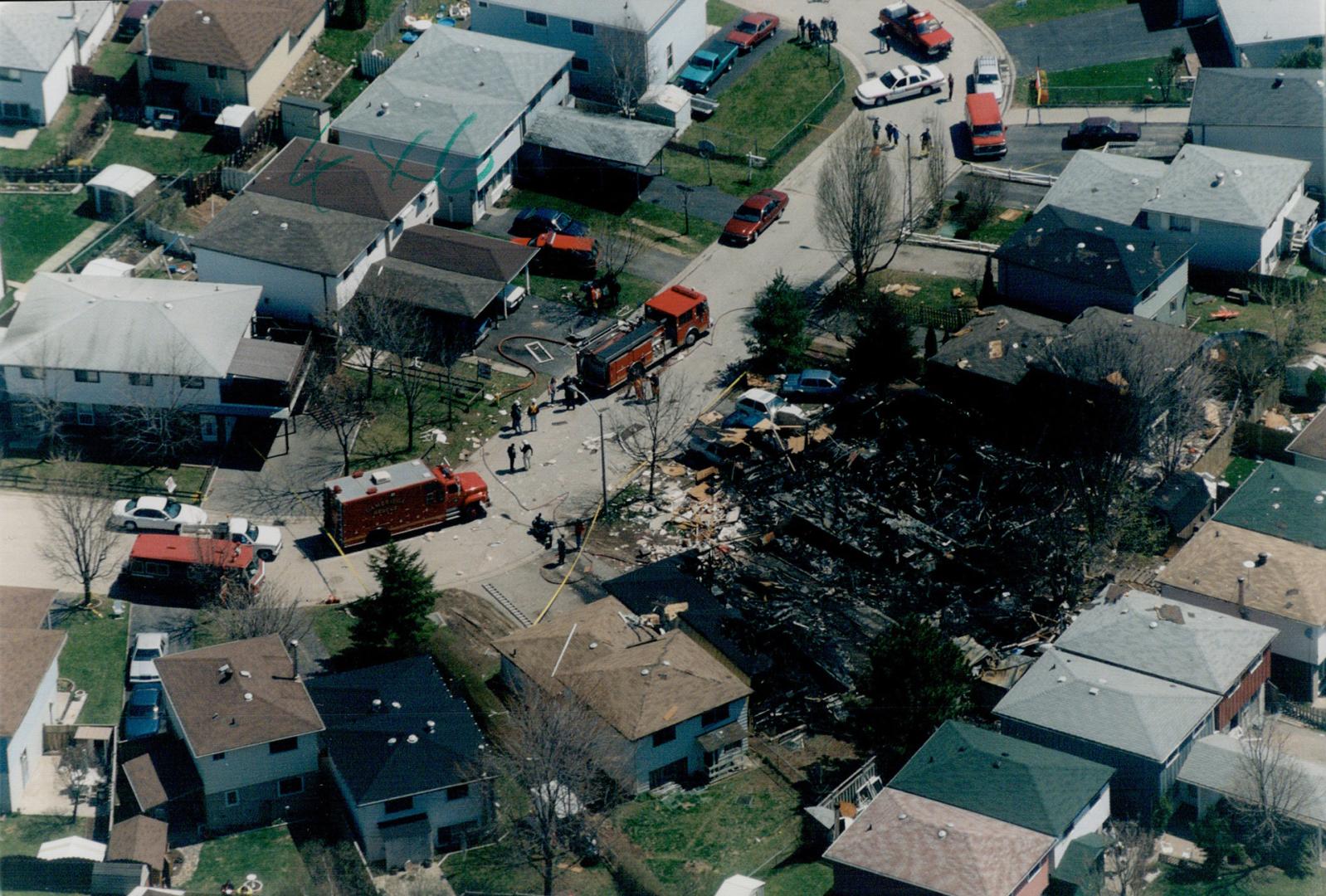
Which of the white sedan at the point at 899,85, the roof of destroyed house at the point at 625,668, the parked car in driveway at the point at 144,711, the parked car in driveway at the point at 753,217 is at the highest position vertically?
the white sedan at the point at 899,85

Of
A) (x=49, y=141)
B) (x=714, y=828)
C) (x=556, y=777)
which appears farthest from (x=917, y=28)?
(x=556, y=777)

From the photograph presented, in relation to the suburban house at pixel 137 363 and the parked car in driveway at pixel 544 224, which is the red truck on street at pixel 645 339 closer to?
the parked car in driveway at pixel 544 224

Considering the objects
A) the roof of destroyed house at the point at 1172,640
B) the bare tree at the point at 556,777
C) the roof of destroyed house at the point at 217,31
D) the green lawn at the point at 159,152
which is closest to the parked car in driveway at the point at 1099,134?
the roof of destroyed house at the point at 1172,640

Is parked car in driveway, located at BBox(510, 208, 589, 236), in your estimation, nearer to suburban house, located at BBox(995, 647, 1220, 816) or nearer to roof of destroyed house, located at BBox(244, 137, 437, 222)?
roof of destroyed house, located at BBox(244, 137, 437, 222)

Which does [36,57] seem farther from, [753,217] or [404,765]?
[404,765]

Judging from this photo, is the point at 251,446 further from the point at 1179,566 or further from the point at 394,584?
the point at 1179,566

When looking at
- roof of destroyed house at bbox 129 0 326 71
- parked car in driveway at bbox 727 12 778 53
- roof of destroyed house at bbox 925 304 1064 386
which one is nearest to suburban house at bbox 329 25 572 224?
roof of destroyed house at bbox 129 0 326 71
